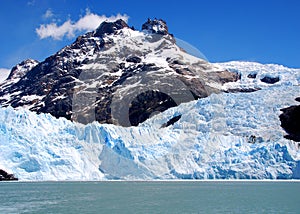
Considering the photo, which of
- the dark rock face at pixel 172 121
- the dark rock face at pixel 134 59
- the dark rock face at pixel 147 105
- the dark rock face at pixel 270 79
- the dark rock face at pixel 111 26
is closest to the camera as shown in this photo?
the dark rock face at pixel 172 121

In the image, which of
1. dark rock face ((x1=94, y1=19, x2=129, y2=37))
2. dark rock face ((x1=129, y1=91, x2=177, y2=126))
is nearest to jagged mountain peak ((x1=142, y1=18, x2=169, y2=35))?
dark rock face ((x1=94, y1=19, x2=129, y2=37))

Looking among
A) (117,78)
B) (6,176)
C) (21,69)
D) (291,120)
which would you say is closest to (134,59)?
(117,78)

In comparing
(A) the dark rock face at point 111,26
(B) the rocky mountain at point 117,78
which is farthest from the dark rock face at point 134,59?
(A) the dark rock face at point 111,26

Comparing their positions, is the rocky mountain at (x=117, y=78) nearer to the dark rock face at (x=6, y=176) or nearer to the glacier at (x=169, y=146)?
the glacier at (x=169, y=146)

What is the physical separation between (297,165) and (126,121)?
58675 mm

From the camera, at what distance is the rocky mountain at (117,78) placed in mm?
Result: 93188

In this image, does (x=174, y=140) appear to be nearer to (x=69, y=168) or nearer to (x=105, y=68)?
(x=69, y=168)

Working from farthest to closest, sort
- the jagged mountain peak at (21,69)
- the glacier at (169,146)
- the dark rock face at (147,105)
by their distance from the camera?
the jagged mountain peak at (21,69) → the dark rock face at (147,105) → the glacier at (169,146)

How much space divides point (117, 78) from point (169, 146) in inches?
3025

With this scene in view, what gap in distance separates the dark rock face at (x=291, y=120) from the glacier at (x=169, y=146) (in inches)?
22.8

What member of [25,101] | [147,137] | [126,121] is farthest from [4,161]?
[25,101]

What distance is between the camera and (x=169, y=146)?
1499 inches

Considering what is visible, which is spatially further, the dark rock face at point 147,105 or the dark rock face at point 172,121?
the dark rock face at point 147,105

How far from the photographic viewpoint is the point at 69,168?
122ft
